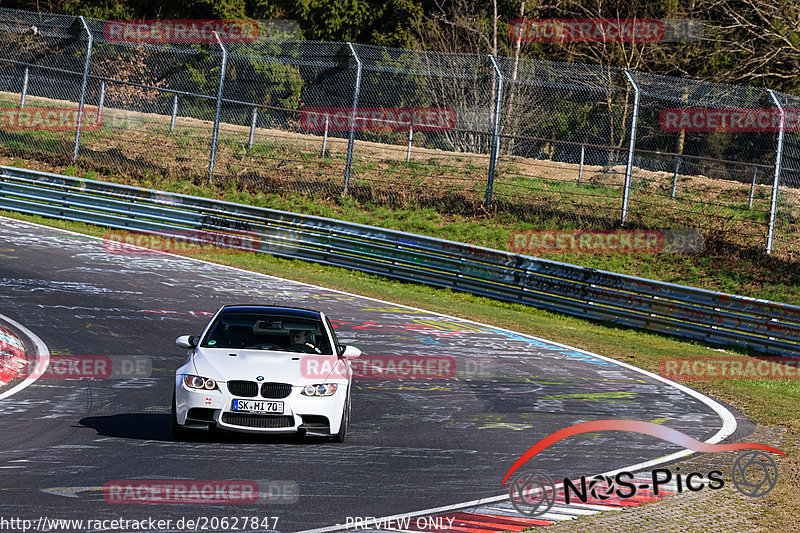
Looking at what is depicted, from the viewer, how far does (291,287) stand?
19922mm

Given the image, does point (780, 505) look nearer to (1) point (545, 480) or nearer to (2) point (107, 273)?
(1) point (545, 480)

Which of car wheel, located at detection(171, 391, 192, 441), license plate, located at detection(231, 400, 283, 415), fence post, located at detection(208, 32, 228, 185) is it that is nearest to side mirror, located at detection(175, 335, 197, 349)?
car wheel, located at detection(171, 391, 192, 441)

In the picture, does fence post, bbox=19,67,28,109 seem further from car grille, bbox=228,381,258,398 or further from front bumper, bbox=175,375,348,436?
car grille, bbox=228,381,258,398

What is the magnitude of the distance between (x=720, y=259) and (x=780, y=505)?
15147mm

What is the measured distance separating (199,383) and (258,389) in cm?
55

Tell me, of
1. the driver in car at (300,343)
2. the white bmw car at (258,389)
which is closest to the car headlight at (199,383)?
the white bmw car at (258,389)

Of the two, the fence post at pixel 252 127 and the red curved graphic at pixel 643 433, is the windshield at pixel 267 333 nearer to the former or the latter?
the red curved graphic at pixel 643 433

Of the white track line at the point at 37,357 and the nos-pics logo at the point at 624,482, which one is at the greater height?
the nos-pics logo at the point at 624,482

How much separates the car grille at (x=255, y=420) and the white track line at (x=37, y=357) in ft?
10.6

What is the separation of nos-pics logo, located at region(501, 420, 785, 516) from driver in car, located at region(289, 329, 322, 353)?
7.91 feet

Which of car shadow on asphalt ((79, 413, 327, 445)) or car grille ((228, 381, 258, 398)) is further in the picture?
car shadow on asphalt ((79, 413, 327, 445))

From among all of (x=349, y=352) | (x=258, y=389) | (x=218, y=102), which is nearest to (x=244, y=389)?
(x=258, y=389)

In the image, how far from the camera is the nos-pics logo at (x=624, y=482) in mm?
7609

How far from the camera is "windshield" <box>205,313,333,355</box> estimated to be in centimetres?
969
